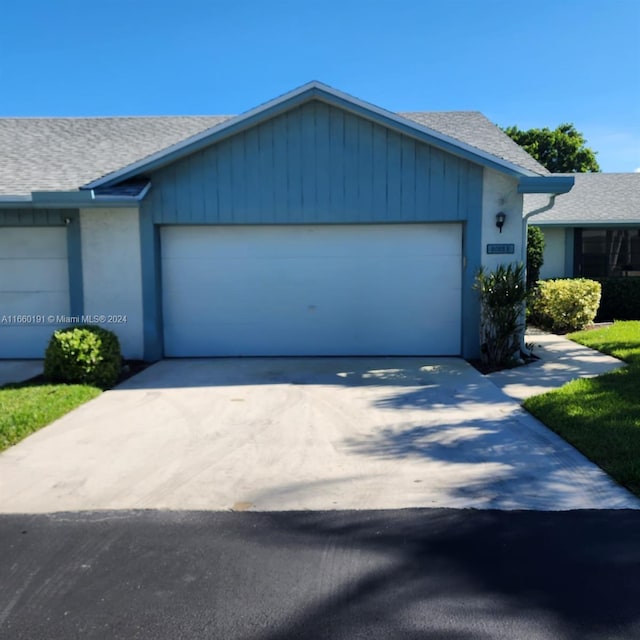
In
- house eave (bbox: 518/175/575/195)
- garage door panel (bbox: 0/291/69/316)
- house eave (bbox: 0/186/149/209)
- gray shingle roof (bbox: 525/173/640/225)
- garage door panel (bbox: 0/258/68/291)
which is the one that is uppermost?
gray shingle roof (bbox: 525/173/640/225)

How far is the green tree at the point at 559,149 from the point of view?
127ft

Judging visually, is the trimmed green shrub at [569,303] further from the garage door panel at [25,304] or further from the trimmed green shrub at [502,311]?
the garage door panel at [25,304]

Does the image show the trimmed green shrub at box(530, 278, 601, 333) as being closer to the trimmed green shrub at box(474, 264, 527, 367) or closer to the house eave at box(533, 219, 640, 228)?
the house eave at box(533, 219, 640, 228)

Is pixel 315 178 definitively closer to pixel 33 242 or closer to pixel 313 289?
pixel 313 289

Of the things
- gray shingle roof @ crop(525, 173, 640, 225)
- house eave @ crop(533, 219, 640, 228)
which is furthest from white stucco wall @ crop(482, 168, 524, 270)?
house eave @ crop(533, 219, 640, 228)

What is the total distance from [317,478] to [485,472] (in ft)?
4.54

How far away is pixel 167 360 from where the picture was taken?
10164 mm

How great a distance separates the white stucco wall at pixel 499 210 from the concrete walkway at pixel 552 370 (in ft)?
5.99

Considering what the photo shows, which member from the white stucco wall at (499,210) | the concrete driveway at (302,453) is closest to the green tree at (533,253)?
the white stucco wall at (499,210)

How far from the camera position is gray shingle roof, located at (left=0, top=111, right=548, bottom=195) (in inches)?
419

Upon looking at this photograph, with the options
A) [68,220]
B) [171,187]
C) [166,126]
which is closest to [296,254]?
[171,187]

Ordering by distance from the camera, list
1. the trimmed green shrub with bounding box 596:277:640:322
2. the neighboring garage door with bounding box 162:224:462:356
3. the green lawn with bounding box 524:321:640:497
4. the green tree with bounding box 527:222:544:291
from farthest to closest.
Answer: the trimmed green shrub with bounding box 596:277:640:322
the green tree with bounding box 527:222:544:291
the neighboring garage door with bounding box 162:224:462:356
the green lawn with bounding box 524:321:640:497

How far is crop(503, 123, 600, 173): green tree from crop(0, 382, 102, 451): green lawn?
37.1m

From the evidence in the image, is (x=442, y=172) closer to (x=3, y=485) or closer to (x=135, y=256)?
(x=135, y=256)
